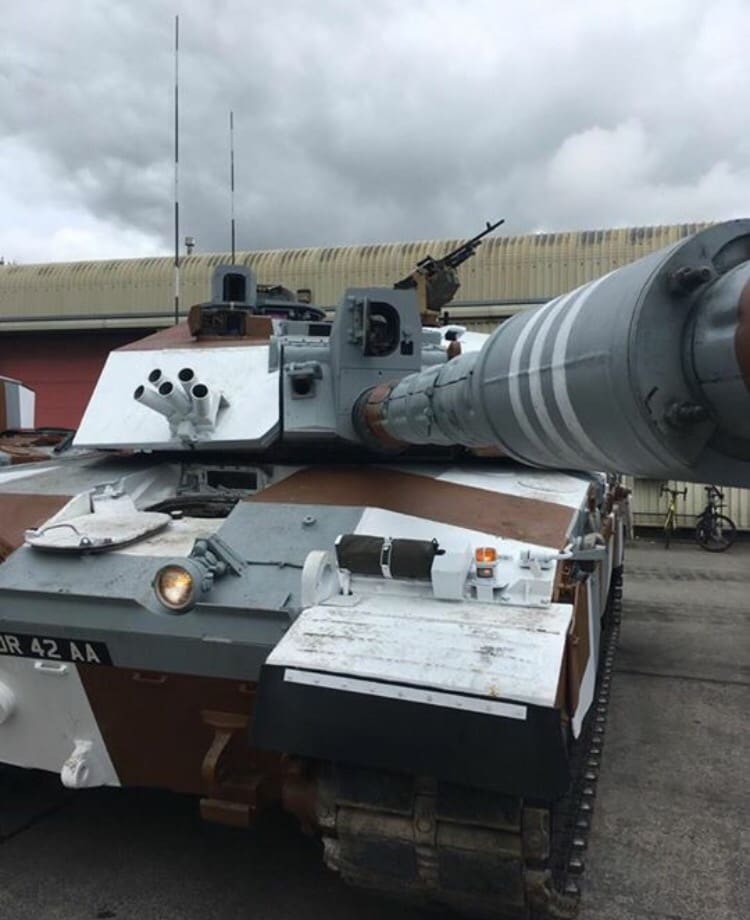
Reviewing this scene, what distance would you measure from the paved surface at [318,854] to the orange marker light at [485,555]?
5.38 ft

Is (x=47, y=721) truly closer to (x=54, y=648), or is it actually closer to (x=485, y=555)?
(x=54, y=648)

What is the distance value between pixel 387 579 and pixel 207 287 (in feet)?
49.7

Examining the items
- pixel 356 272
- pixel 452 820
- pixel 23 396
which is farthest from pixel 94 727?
pixel 356 272

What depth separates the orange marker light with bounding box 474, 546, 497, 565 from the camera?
3.36 meters

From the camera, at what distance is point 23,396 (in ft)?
33.5

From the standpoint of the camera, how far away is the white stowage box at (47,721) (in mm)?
3727

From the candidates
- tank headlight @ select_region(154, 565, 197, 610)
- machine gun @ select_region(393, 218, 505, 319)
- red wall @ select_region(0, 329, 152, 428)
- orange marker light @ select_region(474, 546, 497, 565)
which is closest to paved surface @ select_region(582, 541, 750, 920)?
orange marker light @ select_region(474, 546, 497, 565)

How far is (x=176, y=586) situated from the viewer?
133 inches

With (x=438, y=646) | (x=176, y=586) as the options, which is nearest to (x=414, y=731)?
(x=438, y=646)

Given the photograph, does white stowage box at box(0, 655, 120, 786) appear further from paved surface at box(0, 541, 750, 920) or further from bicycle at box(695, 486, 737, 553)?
bicycle at box(695, 486, 737, 553)

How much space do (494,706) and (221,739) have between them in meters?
1.30

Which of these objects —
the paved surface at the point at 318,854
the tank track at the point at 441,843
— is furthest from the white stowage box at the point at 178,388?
the tank track at the point at 441,843

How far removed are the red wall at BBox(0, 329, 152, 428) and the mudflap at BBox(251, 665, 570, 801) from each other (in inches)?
595

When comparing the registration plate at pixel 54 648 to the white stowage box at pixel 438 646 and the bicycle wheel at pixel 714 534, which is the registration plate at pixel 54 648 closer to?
the white stowage box at pixel 438 646
